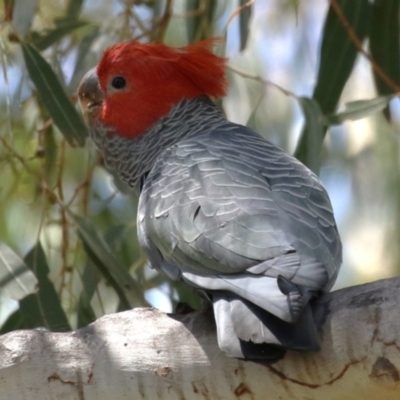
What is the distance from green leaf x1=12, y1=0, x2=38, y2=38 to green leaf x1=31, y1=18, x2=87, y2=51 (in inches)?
17.6

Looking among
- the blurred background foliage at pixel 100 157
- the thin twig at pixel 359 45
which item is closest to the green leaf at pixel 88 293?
the blurred background foliage at pixel 100 157

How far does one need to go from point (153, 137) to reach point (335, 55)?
0.86 m

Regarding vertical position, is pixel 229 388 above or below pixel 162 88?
below

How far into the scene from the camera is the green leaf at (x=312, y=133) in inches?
112

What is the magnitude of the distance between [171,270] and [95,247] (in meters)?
0.87

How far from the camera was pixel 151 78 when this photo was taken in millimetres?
2691

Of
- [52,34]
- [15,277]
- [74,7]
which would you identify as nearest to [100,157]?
[52,34]

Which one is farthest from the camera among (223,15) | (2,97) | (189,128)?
(2,97)

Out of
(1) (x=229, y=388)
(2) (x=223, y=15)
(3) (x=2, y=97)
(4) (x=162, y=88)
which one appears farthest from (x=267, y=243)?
(3) (x=2, y=97)

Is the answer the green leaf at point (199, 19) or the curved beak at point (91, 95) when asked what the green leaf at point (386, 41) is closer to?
the green leaf at point (199, 19)

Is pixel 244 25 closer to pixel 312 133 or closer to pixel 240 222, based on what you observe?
pixel 312 133

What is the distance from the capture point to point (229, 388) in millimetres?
1749

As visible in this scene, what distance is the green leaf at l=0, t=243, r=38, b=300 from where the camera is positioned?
96.3 inches

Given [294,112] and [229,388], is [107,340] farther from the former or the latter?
[294,112]
